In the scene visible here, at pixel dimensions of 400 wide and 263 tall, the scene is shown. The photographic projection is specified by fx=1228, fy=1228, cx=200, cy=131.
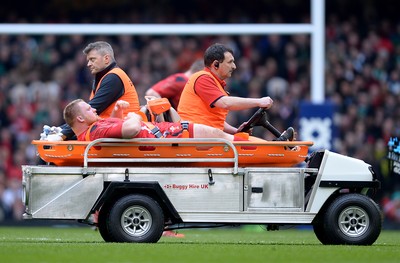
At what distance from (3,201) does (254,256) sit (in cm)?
1061

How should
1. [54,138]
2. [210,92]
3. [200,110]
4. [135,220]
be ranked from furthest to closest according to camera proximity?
[200,110] → [210,92] → [54,138] → [135,220]

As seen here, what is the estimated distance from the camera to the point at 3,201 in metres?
20.6

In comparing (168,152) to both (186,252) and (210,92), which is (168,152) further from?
(186,252)

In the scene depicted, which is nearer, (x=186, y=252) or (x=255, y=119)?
(x=186, y=252)

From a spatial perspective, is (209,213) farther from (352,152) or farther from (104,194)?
(352,152)

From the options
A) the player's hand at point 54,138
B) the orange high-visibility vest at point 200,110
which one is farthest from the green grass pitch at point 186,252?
the orange high-visibility vest at point 200,110

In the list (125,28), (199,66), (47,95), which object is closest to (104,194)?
(199,66)

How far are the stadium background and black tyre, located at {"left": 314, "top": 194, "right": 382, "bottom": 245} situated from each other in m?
7.96

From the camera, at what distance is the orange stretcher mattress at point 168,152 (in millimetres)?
12047

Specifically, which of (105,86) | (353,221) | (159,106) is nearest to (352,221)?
(353,221)

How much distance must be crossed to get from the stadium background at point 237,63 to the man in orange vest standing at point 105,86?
25.5ft

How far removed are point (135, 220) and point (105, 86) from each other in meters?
1.57

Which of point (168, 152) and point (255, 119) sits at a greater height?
point (255, 119)

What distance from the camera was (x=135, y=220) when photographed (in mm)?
12023
